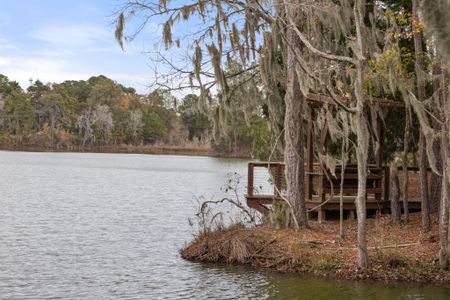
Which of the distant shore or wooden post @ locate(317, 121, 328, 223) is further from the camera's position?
the distant shore

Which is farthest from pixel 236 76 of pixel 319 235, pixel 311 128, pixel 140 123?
pixel 140 123

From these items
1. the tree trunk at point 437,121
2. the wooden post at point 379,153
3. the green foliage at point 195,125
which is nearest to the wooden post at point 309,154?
the wooden post at point 379,153

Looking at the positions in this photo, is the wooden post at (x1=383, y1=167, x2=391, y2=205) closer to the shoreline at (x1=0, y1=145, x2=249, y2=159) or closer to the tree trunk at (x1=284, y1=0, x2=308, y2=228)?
the tree trunk at (x1=284, y1=0, x2=308, y2=228)

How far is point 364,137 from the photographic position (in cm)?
939

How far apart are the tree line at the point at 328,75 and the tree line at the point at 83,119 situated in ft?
241

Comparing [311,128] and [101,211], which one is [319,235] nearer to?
[311,128]

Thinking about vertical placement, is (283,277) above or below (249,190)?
below

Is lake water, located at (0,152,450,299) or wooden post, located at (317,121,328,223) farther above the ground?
wooden post, located at (317,121,328,223)

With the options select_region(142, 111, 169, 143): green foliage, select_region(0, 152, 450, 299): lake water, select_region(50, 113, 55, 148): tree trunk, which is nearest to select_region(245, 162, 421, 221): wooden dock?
select_region(0, 152, 450, 299): lake water

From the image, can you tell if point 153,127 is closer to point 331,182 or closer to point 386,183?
point 386,183

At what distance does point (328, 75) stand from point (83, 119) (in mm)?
87908

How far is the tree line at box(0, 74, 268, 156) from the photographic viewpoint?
297 feet

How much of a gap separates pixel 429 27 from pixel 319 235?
10058 mm

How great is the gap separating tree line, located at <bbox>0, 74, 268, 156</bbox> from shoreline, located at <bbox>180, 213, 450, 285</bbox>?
7512cm
